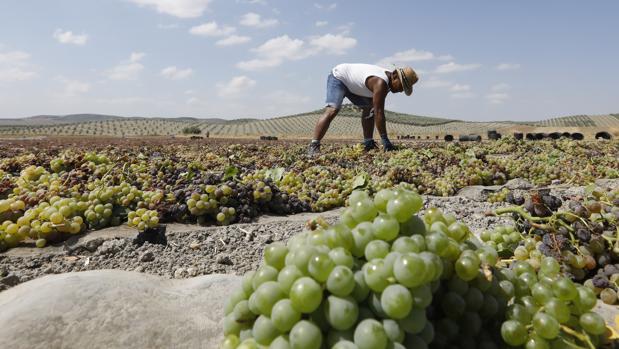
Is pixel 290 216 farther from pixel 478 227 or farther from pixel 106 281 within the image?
pixel 106 281

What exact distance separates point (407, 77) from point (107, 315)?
25.9 ft

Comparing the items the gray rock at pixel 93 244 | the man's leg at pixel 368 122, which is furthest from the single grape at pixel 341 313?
the man's leg at pixel 368 122

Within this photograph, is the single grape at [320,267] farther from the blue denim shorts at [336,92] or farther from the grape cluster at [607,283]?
the blue denim shorts at [336,92]

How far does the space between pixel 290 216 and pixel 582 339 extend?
303cm

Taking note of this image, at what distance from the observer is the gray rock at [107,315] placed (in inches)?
56.7

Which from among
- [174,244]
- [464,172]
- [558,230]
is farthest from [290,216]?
[464,172]

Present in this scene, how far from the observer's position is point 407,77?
856cm

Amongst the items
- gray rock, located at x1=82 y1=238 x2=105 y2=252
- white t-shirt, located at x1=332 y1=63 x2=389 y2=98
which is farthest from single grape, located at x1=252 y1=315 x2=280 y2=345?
white t-shirt, located at x1=332 y1=63 x2=389 y2=98

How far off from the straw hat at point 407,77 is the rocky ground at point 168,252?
17.7ft

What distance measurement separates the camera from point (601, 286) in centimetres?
185

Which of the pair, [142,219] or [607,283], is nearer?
[607,283]

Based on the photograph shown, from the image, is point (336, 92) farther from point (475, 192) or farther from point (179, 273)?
point (179, 273)

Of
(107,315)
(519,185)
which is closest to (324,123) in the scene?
(519,185)

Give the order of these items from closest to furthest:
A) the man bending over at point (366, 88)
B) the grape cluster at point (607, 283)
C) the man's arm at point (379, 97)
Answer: the grape cluster at point (607, 283) → the man's arm at point (379, 97) → the man bending over at point (366, 88)
